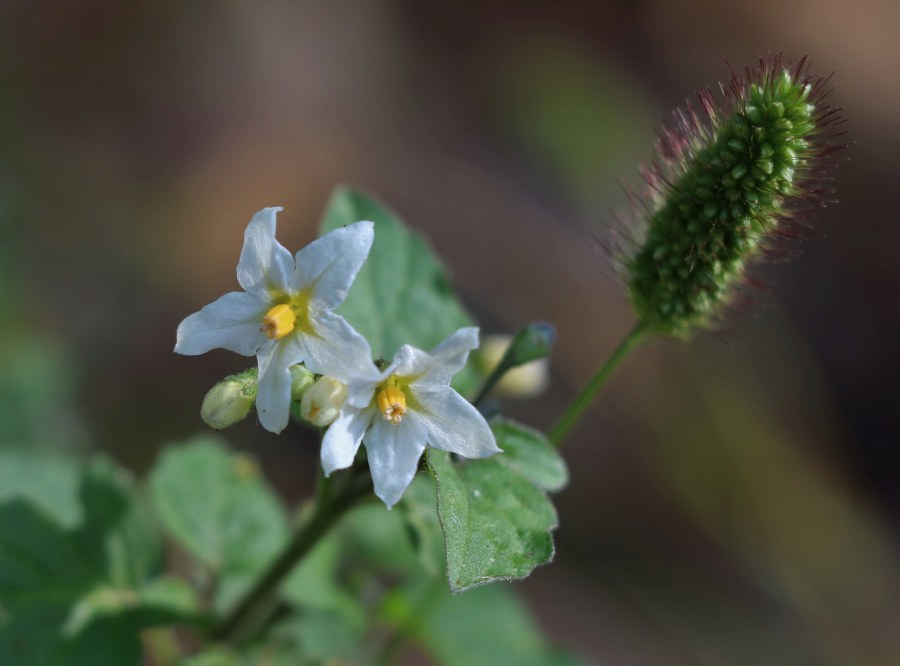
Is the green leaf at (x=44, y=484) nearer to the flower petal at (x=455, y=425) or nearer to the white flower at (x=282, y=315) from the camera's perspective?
the white flower at (x=282, y=315)

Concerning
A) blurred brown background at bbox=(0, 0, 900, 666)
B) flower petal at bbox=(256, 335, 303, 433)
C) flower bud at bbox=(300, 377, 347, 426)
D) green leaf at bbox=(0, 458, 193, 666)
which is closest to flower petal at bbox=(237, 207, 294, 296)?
flower petal at bbox=(256, 335, 303, 433)

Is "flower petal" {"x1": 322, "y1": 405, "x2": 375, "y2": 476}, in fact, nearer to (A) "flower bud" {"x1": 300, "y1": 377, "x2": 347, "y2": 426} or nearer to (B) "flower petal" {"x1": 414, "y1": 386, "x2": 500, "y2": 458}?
(A) "flower bud" {"x1": 300, "y1": 377, "x2": 347, "y2": 426}

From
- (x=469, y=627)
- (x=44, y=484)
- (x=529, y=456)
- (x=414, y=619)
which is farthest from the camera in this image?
(x=469, y=627)

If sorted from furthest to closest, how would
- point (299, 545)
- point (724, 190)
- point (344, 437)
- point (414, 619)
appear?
point (414, 619)
point (299, 545)
point (724, 190)
point (344, 437)

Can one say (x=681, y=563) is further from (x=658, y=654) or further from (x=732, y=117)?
(x=732, y=117)

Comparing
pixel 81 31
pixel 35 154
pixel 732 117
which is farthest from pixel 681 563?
pixel 81 31

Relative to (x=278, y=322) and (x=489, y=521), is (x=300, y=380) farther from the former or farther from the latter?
(x=489, y=521)

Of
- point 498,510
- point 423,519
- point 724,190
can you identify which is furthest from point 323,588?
point 724,190
